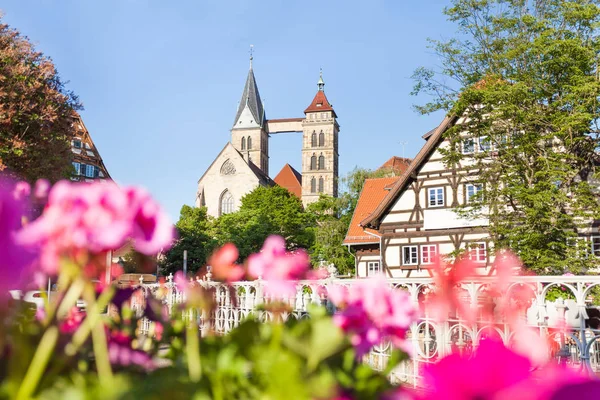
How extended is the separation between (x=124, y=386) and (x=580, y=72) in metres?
17.6

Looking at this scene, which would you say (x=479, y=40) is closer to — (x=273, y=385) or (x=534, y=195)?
(x=534, y=195)

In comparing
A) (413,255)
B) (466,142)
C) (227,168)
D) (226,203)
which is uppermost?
(227,168)

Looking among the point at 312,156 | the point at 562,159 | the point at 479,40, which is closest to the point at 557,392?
the point at 562,159

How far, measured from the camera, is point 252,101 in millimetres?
85062

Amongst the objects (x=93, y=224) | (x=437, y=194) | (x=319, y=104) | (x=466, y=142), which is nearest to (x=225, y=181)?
(x=319, y=104)

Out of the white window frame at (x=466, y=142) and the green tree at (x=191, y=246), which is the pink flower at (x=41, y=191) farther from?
the green tree at (x=191, y=246)

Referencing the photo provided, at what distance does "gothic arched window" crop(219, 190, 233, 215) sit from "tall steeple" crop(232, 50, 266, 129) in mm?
19022

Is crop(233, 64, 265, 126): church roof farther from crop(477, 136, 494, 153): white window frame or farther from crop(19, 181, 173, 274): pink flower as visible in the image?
crop(19, 181, 173, 274): pink flower

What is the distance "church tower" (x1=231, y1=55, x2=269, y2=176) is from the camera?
273 feet

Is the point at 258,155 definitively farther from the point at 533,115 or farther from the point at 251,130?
the point at 533,115

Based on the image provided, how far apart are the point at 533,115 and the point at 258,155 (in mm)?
67943

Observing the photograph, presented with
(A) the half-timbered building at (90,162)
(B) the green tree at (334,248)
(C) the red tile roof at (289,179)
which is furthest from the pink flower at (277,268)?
(C) the red tile roof at (289,179)

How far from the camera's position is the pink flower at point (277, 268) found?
42.9 inches

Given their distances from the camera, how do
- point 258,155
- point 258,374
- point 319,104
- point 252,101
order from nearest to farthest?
point 258,374
point 319,104
point 258,155
point 252,101
